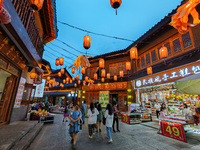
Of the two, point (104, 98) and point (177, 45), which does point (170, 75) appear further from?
point (104, 98)

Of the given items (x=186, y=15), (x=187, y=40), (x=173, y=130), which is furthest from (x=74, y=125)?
(x=187, y=40)

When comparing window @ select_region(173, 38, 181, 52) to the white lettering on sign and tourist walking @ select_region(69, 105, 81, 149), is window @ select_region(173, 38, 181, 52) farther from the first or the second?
tourist walking @ select_region(69, 105, 81, 149)

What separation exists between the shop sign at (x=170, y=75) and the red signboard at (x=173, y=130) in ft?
14.4

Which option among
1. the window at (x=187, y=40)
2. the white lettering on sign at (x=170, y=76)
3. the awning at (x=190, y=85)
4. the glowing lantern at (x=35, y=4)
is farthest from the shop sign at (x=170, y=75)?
the glowing lantern at (x=35, y=4)

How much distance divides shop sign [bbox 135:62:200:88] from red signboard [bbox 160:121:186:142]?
4.38 metres

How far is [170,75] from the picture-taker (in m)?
9.31

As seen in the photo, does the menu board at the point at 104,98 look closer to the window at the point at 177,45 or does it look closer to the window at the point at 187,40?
the window at the point at 177,45

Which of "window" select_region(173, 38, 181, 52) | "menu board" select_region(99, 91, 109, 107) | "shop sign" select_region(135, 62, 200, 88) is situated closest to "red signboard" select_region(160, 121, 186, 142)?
"shop sign" select_region(135, 62, 200, 88)

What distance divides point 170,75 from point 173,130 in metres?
5.51

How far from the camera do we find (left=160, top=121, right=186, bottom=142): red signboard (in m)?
5.12

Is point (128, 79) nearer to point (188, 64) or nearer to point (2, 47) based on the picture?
point (188, 64)

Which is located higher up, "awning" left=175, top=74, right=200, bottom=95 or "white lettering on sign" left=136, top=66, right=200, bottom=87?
"white lettering on sign" left=136, top=66, right=200, bottom=87

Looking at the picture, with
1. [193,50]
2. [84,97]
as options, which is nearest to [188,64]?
[193,50]

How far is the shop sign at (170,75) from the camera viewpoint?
7.52m
